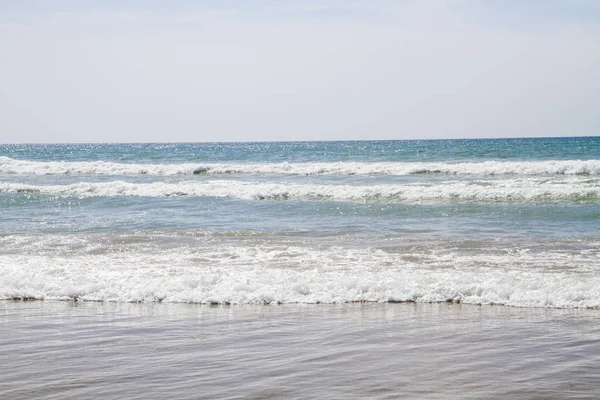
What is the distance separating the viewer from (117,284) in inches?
385

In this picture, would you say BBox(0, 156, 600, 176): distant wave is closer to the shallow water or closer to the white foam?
the white foam

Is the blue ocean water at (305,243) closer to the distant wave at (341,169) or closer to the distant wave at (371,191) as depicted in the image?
the distant wave at (371,191)

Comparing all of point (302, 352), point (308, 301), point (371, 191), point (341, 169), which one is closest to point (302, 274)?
point (308, 301)

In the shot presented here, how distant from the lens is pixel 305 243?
534 inches

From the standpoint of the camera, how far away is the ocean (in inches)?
221

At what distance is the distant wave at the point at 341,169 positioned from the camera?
103 feet

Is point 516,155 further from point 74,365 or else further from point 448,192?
point 74,365

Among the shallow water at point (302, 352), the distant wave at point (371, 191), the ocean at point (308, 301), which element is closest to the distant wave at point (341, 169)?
the distant wave at point (371, 191)

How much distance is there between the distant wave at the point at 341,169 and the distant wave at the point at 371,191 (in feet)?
22.1

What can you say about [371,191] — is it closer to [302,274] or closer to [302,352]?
[302,274]

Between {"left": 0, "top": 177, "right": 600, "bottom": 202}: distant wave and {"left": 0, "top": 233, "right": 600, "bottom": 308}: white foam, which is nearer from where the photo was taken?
{"left": 0, "top": 233, "right": 600, "bottom": 308}: white foam

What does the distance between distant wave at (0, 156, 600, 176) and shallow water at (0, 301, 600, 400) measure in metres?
24.5

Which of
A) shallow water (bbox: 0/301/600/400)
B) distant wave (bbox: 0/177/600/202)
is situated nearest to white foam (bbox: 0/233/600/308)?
shallow water (bbox: 0/301/600/400)

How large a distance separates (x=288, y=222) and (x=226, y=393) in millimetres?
12158
